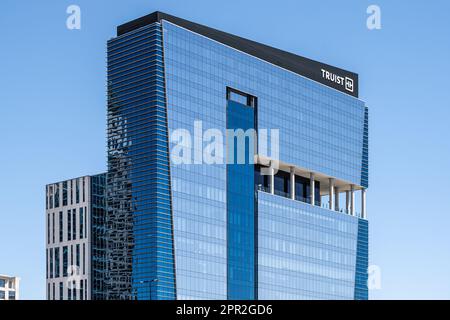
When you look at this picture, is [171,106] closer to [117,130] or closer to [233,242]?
[117,130]

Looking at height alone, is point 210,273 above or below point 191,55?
below

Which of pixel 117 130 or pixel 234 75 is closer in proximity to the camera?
pixel 117 130

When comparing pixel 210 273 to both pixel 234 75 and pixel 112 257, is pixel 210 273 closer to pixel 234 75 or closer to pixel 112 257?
pixel 112 257

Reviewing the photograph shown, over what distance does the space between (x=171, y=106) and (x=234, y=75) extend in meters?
23.3

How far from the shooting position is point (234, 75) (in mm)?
199625

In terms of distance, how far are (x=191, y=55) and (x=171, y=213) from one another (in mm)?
30191
